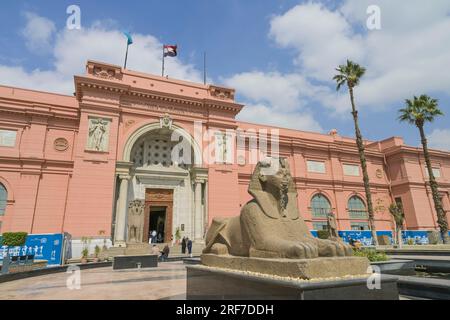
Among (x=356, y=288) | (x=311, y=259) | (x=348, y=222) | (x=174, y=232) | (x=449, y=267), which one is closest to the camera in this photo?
(x=356, y=288)

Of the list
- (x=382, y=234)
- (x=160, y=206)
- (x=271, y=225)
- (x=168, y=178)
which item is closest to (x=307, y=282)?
(x=271, y=225)

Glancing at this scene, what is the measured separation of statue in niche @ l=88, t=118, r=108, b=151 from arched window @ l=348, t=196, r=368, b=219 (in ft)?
74.0

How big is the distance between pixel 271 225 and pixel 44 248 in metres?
13.1

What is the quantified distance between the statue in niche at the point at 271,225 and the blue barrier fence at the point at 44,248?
11.5m

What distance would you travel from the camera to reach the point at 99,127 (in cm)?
1845

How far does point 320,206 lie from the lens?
85.7ft

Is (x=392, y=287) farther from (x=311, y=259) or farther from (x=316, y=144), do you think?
(x=316, y=144)

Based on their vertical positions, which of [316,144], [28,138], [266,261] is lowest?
[266,261]

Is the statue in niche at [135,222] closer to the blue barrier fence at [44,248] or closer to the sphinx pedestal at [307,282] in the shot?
the blue barrier fence at [44,248]

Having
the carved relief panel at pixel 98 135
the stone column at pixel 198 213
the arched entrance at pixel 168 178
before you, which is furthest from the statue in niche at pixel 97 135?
the stone column at pixel 198 213

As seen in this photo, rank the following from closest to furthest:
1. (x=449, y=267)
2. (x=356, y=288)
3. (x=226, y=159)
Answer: (x=356, y=288) → (x=449, y=267) → (x=226, y=159)

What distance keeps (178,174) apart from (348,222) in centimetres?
1644

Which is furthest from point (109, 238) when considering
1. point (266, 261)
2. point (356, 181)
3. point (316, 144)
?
point (356, 181)

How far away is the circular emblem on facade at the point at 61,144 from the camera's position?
62.5ft
